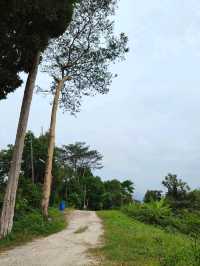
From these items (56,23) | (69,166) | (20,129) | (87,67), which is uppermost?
(69,166)

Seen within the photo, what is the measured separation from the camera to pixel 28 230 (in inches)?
574

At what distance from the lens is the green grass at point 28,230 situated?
498 inches

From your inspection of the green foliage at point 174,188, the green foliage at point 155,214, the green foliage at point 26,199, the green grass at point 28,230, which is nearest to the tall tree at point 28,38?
the green grass at point 28,230

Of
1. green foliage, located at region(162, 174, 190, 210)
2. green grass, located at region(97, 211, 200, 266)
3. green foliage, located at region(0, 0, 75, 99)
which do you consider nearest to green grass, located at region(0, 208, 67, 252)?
green grass, located at region(97, 211, 200, 266)

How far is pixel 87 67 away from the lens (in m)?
20.5

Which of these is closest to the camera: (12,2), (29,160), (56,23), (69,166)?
(12,2)

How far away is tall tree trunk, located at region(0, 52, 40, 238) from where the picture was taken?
13.4 m

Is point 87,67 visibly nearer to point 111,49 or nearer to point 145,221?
point 111,49

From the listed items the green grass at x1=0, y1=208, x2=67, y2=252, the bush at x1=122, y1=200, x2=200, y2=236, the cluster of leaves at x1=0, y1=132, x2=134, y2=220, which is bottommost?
the green grass at x1=0, y1=208, x2=67, y2=252

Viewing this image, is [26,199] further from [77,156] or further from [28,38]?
Answer: [77,156]

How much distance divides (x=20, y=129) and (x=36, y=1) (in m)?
5.01

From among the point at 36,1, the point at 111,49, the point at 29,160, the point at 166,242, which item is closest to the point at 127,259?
the point at 166,242

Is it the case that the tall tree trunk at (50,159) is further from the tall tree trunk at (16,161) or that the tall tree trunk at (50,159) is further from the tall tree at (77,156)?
the tall tree at (77,156)

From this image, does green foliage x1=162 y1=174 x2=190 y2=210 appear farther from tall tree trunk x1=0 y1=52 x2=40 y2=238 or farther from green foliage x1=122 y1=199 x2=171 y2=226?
tall tree trunk x1=0 y1=52 x2=40 y2=238
